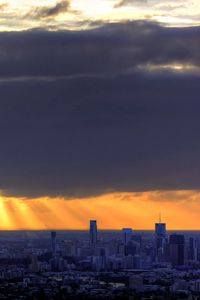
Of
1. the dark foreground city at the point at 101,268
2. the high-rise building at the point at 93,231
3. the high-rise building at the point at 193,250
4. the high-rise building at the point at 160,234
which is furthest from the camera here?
the high-rise building at the point at 93,231

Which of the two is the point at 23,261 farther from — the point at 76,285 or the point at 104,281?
the point at 76,285

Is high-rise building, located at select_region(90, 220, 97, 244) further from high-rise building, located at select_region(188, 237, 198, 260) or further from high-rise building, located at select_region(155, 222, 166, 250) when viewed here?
high-rise building, located at select_region(188, 237, 198, 260)

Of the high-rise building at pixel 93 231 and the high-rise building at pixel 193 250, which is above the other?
the high-rise building at pixel 93 231

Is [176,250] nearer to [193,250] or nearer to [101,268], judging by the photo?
[193,250]

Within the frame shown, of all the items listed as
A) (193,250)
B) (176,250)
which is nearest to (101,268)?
(176,250)

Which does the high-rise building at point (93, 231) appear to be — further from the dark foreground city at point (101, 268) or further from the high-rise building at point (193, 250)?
the high-rise building at point (193, 250)

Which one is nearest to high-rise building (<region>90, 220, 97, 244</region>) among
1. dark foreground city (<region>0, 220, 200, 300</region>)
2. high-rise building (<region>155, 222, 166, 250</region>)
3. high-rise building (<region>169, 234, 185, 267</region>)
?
dark foreground city (<region>0, 220, 200, 300</region>)

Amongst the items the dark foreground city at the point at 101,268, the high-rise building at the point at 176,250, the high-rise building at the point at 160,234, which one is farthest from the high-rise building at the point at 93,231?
the high-rise building at the point at 176,250
